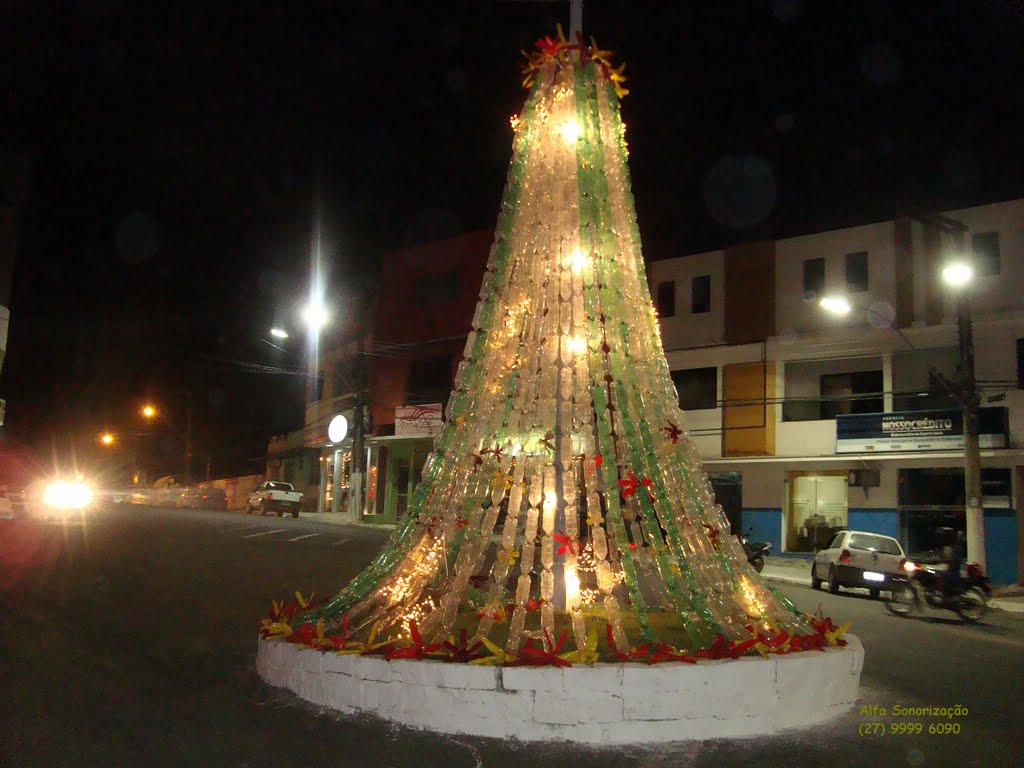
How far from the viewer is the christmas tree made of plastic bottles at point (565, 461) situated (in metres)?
6.97

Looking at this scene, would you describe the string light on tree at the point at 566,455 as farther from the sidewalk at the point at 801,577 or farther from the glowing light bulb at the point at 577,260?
the sidewalk at the point at 801,577

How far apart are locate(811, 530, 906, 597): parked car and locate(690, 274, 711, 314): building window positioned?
34.4 feet

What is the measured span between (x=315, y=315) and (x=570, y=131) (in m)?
31.4

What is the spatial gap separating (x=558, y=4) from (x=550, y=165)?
1888mm

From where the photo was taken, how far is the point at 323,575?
16859 mm

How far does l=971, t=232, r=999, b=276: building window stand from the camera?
21734mm

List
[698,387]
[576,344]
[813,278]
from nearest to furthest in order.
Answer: [576,344]
[813,278]
[698,387]

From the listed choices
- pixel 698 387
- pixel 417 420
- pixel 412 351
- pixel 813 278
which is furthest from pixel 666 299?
pixel 412 351

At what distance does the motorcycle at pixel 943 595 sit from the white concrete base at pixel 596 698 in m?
9.99

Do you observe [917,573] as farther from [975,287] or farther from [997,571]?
[975,287]

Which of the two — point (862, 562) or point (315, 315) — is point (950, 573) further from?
point (315, 315)

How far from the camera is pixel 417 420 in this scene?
113 ft

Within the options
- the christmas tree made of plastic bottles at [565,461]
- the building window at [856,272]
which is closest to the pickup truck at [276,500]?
the building window at [856,272]

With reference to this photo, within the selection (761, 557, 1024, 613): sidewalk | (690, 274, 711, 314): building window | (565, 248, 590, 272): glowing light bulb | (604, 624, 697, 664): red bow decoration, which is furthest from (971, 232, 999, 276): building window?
(604, 624, 697, 664): red bow decoration
